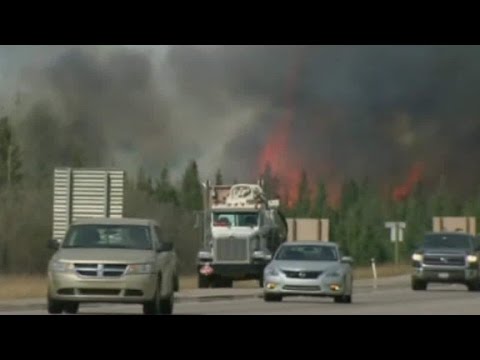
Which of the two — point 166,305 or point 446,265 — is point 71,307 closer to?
point 166,305

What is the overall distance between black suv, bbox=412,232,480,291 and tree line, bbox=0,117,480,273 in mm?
2214

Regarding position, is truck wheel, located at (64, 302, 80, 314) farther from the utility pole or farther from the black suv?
the utility pole

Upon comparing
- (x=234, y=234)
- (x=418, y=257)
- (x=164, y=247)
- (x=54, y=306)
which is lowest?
(x=54, y=306)

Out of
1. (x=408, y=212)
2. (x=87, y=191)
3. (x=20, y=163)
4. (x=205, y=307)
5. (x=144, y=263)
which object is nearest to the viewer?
(x=144, y=263)

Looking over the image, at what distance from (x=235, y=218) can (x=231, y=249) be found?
1.06 meters

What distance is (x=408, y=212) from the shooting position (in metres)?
140

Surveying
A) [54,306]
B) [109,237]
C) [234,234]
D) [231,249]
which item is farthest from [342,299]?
[231,249]

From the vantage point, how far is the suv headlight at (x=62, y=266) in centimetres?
2864

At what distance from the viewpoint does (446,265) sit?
5022 centimetres

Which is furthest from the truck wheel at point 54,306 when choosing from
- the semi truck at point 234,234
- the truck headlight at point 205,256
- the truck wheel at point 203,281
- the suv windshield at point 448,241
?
the suv windshield at point 448,241
